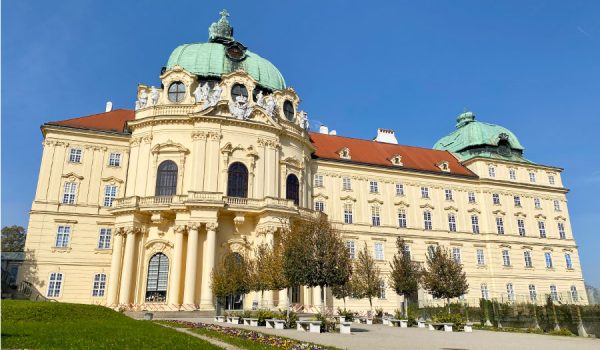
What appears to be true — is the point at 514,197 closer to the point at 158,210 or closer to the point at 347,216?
the point at 347,216

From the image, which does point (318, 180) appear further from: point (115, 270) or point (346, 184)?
point (115, 270)

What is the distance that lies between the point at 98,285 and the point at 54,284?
10.3ft

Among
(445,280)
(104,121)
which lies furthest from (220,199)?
(445,280)

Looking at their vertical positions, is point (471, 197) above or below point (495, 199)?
above

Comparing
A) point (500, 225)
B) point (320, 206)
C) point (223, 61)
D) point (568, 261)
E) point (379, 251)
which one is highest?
point (223, 61)

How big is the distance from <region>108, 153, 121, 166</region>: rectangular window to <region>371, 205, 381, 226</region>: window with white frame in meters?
24.0

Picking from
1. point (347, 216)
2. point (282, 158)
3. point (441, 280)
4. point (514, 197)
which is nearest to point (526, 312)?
point (441, 280)

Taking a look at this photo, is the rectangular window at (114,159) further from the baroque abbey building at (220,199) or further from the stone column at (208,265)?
the stone column at (208,265)

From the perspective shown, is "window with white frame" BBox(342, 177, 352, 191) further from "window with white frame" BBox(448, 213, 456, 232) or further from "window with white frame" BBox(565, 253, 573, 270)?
"window with white frame" BBox(565, 253, 573, 270)

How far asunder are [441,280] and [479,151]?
27477 millimetres

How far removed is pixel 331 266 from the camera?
23172mm

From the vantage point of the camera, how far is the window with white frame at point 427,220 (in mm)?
48000

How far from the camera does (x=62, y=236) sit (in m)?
37.1

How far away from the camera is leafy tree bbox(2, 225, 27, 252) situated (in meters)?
65.2
